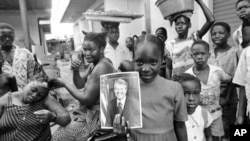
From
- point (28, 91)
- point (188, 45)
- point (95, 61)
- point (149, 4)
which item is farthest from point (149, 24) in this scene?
point (28, 91)

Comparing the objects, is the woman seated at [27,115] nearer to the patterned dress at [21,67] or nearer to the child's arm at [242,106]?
the patterned dress at [21,67]

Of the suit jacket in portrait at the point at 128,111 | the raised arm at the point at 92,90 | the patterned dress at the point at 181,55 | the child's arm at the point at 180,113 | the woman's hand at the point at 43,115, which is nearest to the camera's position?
the suit jacket in portrait at the point at 128,111

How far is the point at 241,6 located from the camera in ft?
6.88

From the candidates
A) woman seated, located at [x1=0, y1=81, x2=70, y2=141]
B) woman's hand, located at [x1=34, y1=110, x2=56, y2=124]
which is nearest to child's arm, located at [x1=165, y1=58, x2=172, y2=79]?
woman seated, located at [x1=0, y1=81, x2=70, y2=141]

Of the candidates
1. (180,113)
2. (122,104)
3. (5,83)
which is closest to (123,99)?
(122,104)

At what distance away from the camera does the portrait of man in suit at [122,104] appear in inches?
44.6

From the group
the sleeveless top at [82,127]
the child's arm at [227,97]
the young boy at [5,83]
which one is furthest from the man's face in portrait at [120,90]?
the young boy at [5,83]

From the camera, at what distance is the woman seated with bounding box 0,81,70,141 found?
147cm

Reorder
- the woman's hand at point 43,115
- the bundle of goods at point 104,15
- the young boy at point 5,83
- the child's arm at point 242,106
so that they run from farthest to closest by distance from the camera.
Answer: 1. the bundle of goods at point 104,15
2. the young boy at point 5,83
3. the child's arm at point 242,106
4. the woman's hand at point 43,115

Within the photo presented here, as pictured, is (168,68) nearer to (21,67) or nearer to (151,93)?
(151,93)

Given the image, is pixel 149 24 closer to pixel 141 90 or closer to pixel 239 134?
pixel 239 134

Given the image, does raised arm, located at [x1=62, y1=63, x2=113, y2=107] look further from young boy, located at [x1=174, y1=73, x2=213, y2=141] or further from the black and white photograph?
young boy, located at [x1=174, y1=73, x2=213, y2=141]

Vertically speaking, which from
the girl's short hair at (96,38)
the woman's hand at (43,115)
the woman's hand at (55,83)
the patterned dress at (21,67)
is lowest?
the woman's hand at (43,115)

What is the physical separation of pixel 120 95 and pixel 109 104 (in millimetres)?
82
